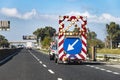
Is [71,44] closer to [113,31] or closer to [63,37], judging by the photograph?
[63,37]

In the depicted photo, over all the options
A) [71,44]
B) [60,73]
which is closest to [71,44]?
[71,44]

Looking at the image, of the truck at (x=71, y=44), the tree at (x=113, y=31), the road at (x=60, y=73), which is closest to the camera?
the road at (x=60, y=73)

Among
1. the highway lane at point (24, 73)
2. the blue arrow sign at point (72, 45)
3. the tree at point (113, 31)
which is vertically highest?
the tree at point (113, 31)

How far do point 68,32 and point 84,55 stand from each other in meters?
2.25

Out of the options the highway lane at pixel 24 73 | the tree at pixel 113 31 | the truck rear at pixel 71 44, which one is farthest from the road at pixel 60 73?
the tree at pixel 113 31

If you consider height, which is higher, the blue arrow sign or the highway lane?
the blue arrow sign

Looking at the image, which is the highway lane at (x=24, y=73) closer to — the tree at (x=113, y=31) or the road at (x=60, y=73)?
the road at (x=60, y=73)

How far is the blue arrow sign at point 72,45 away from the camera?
31.7 metres

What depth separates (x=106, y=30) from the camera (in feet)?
564

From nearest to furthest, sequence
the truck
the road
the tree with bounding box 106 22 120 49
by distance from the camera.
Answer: the road → the truck → the tree with bounding box 106 22 120 49

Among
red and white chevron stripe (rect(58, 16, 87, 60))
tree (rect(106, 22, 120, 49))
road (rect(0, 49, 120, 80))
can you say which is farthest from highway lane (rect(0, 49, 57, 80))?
tree (rect(106, 22, 120, 49))

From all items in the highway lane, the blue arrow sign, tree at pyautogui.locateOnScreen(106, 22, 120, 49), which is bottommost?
the highway lane

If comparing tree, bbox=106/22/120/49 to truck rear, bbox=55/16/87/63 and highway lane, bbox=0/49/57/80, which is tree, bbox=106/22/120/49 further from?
highway lane, bbox=0/49/57/80

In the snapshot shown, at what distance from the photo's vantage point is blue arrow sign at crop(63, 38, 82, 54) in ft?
104
